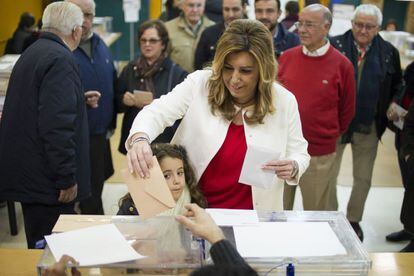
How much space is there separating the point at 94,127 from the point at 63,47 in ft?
3.64

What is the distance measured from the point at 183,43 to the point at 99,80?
115cm

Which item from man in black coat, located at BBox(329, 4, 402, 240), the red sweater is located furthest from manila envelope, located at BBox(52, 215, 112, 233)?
man in black coat, located at BBox(329, 4, 402, 240)

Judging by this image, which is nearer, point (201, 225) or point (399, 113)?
point (201, 225)

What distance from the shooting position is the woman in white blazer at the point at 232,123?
2119 millimetres

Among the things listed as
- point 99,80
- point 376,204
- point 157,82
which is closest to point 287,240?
point 157,82

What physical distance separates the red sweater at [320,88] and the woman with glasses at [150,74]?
76cm

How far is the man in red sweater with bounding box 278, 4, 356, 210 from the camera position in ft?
11.5

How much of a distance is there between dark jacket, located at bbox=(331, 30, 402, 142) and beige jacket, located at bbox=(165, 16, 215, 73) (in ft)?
3.99

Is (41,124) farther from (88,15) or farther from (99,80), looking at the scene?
(88,15)

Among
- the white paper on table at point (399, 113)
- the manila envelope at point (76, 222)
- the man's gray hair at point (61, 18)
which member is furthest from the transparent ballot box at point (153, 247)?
the white paper on table at point (399, 113)

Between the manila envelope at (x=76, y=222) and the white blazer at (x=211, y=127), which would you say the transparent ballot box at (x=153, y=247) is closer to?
the manila envelope at (x=76, y=222)

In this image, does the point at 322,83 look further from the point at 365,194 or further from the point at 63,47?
the point at 63,47

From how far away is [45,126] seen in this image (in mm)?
2588

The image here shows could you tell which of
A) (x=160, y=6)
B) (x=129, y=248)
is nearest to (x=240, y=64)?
(x=129, y=248)
